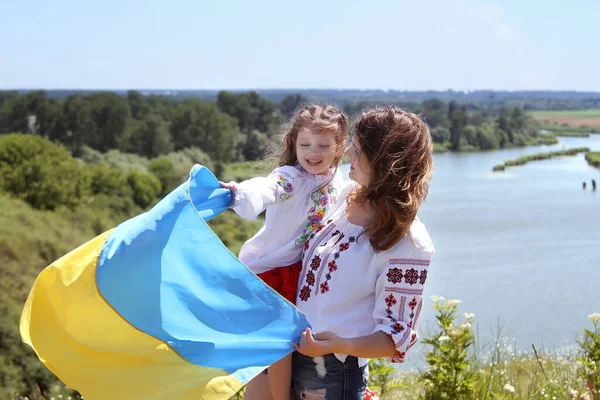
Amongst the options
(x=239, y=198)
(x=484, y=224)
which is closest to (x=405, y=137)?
(x=239, y=198)

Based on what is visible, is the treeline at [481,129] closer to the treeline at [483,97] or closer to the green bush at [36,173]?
the treeline at [483,97]

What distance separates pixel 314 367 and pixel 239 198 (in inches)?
23.1

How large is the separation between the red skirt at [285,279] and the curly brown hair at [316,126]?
441 millimetres

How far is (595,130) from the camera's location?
237 ft

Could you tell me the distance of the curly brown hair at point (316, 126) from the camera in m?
2.34

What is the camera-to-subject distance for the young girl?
7.24 feet

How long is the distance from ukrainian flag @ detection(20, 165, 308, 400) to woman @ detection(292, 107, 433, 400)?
0.33 ft

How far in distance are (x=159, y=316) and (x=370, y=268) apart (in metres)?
0.59

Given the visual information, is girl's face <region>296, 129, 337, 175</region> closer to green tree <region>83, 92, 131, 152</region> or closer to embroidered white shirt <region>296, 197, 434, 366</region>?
embroidered white shirt <region>296, 197, 434, 366</region>

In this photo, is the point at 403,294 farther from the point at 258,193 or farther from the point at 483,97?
the point at 483,97

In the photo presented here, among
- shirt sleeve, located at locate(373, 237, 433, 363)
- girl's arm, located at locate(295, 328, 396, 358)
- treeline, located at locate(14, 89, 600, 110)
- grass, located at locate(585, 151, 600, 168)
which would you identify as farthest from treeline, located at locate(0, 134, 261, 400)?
treeline, located at locate(14, 89, 600, 110)

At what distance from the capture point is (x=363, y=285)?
1.86 meters

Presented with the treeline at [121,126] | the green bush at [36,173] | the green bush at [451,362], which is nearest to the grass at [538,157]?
the treeline at [121,126]

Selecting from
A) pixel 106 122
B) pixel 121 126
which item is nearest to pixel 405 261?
pixel 121 126
